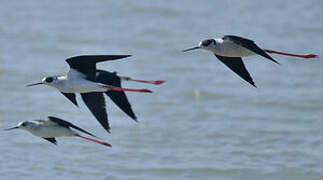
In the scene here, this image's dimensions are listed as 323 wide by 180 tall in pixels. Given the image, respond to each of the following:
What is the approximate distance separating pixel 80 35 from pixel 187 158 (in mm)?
5535

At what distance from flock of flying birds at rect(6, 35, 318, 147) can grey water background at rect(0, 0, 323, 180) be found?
144cm

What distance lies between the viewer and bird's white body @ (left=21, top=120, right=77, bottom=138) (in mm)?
9438

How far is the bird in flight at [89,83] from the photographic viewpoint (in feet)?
29.8

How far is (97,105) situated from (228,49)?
120 cm

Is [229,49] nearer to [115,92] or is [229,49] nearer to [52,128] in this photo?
[115,92]

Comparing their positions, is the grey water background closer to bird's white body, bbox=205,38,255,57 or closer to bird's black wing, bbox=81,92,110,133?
bird's black wing, bbox=81,92,110,133

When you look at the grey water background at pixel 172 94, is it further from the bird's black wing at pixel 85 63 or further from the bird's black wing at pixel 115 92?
the bird's black wing at pixel 85 63

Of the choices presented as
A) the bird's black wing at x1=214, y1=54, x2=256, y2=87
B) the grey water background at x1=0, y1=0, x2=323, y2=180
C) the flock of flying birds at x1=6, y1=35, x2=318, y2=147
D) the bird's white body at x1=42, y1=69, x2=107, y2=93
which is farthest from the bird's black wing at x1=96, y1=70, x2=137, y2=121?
the grey water background at x1=0, y1=0, x2=323, y2=180

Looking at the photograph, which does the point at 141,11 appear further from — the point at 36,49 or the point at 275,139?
the point at 275,139

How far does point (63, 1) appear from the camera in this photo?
743 inches

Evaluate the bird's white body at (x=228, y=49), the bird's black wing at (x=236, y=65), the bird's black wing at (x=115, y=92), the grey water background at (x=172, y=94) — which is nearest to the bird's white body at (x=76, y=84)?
the bird's black wing at (x=115, y=92)

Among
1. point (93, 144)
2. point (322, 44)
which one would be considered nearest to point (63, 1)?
point (322, 44)

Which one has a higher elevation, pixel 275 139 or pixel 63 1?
pixel 63 1

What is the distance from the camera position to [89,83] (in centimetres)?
906
